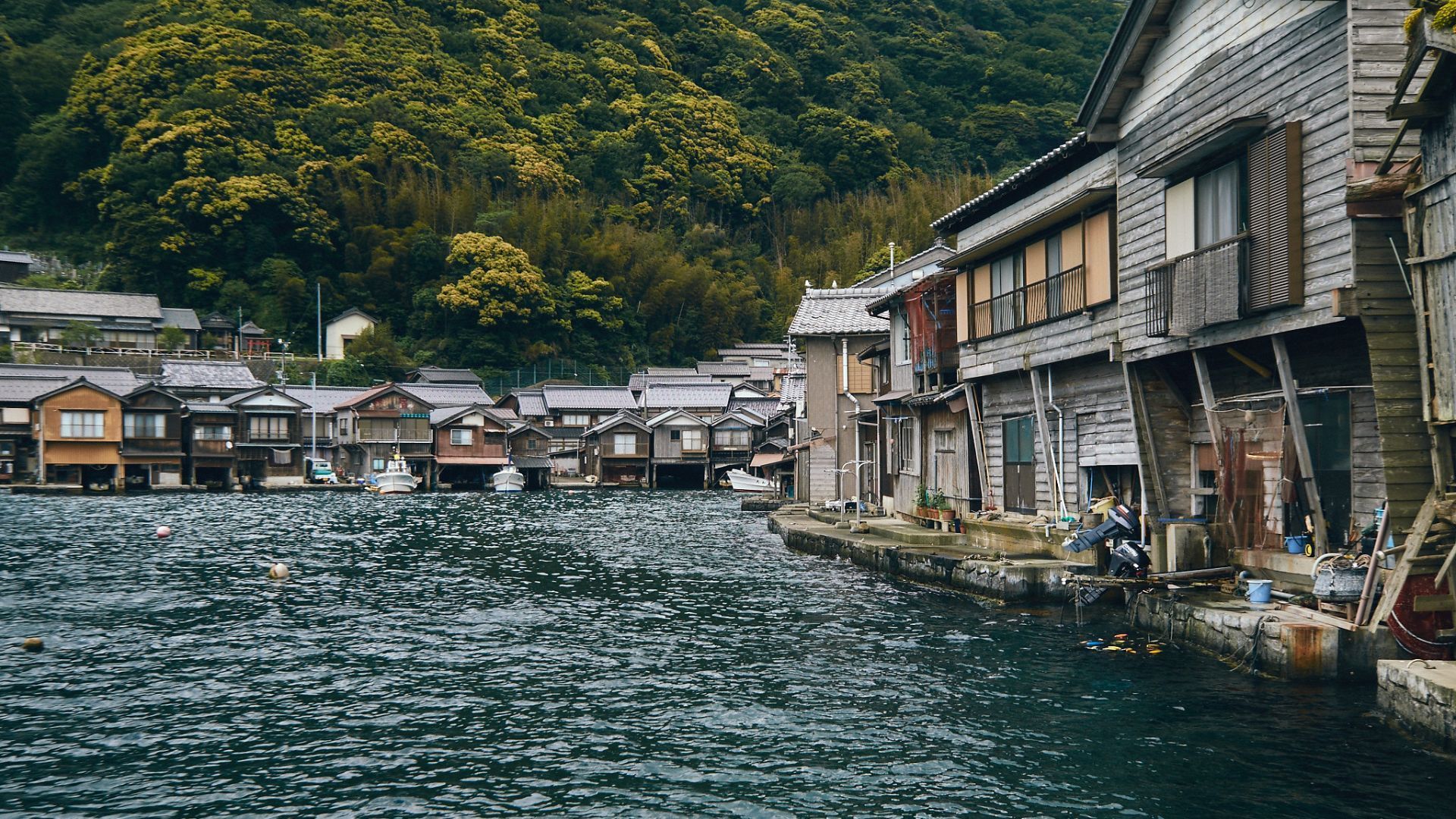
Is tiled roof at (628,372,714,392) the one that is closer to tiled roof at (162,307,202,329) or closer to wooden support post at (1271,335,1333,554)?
tiled roof at (162,307,202,329)

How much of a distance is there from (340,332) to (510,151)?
31.5 m

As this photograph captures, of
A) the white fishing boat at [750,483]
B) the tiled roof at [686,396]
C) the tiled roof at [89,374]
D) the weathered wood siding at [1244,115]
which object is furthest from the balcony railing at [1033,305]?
the tiled roof at [686,396]

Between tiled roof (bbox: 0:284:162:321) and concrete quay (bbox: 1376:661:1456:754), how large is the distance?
3919 inches

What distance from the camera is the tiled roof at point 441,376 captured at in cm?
9412

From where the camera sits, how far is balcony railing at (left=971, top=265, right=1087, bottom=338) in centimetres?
2320

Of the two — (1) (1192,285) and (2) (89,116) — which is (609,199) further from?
(1) (1192,285)

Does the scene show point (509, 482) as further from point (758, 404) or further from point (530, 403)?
point (758, 404)

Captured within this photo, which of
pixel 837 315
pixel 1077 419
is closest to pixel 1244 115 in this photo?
pixel 1077 419

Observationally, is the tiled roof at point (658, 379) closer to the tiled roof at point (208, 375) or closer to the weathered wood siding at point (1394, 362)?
the tiled roof at point (208, 375)

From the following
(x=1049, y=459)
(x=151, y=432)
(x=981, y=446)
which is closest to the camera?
(x=1049, y=459)

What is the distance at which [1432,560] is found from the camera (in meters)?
12.4

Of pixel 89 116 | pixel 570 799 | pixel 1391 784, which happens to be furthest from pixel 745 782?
pixel 89 116

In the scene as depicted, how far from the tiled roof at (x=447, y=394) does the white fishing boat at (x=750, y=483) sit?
2219 cm

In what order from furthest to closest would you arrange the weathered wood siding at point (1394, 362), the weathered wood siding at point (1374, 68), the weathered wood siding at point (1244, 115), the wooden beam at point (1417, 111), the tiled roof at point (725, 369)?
1. the tiled roof at point (725, 369)
2. the weathered wood siding at point (1244, 115)
3. the weathered wood siding at point (1374, 68)
4. the weathered wood siding at point (1394, 362)
5. the wooden beam at point (1417, 111)
